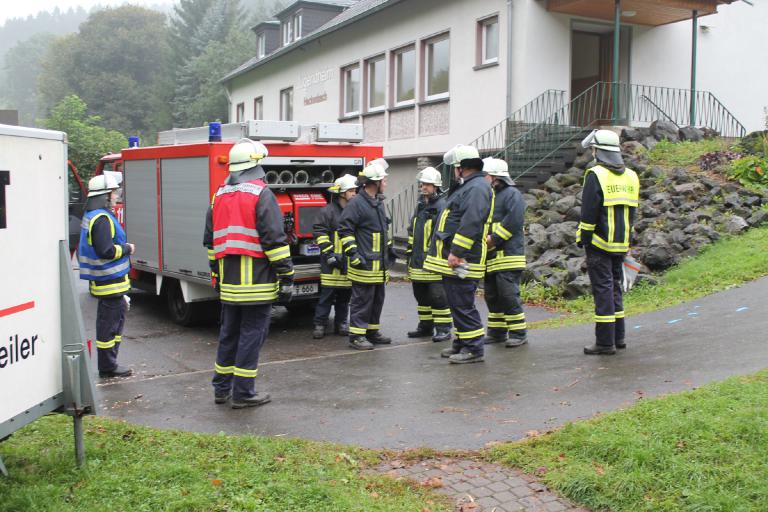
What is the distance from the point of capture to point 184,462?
15.3ft

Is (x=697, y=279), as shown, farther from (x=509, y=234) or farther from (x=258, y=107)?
(x=258, y=107)

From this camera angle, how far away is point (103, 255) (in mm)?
7402

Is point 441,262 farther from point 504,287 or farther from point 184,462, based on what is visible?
point 184,462

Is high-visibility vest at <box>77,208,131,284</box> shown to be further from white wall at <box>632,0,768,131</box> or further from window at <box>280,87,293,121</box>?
window at <box>280,87,293,121</box>

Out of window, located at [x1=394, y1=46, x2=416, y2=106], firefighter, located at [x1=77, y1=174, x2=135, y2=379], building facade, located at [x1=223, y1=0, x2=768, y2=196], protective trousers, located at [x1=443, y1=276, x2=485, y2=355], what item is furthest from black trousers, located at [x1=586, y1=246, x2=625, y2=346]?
window, located at [x1=394, y1=46, x2=416, y2=106]

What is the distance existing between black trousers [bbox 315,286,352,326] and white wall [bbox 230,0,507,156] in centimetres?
885

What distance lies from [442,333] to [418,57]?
12.9 metres

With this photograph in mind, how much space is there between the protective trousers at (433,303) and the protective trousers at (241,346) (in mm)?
3014

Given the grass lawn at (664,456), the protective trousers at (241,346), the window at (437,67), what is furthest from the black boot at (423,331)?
the window at (437,67)

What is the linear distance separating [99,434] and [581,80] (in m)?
17.5

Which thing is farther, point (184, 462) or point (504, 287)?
point (504, 287)

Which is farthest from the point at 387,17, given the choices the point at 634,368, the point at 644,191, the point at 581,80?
the point at 634,368

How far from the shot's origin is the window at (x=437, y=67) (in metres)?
19.5

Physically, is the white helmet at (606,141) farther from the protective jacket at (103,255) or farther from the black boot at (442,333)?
the protective jacket at (103,255)
